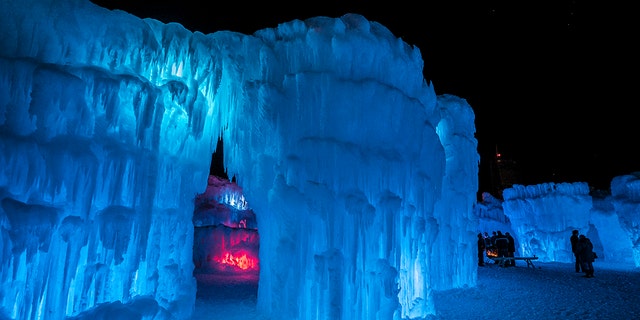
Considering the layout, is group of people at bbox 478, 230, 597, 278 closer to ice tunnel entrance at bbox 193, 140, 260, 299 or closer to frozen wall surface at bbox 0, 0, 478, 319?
frozen wall surface at bbox 0, 0, 478, 319

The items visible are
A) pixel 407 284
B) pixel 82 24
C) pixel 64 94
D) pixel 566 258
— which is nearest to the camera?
pixel 64 94

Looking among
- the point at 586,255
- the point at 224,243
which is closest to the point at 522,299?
the point at 586,255

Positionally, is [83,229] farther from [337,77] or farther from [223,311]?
[337,77]

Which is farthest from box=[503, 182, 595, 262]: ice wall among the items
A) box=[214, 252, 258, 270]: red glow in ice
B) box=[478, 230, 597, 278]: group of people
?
box=[214, 252, 258, 270]: red glow in ice

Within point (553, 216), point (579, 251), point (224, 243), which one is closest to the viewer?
point (579, 251)

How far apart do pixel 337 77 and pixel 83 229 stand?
214 inches

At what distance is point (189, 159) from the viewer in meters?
9.11

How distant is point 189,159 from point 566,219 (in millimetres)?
23922

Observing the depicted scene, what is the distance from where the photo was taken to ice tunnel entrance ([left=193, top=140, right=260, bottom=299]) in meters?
15.8

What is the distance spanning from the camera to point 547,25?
19.8 meters

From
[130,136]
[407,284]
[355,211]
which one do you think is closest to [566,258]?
[407,284]

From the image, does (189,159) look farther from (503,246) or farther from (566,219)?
(566,219)

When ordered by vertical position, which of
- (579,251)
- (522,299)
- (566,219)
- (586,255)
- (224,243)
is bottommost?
(522,299)

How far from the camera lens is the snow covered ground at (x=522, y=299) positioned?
9.59 m
